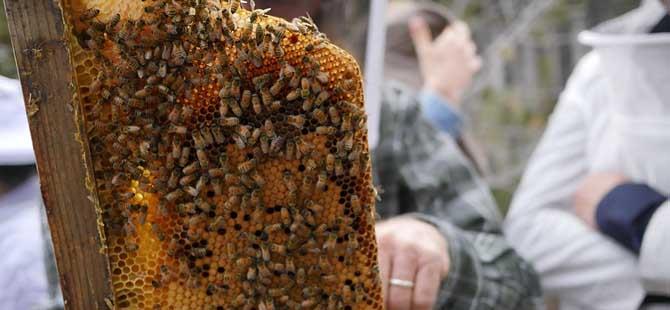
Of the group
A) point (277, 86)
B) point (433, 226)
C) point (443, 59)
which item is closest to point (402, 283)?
point (433, 226)

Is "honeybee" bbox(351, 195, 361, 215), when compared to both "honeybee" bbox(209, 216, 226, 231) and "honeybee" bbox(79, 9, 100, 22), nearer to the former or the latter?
"honeybee" bbox(209, 216, 226, 231)

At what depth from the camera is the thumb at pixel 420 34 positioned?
4.45 metres

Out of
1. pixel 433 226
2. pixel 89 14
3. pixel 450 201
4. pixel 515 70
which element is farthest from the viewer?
pixel 515 70

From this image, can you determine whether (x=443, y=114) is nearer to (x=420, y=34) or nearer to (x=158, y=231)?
(x=420, y=34)

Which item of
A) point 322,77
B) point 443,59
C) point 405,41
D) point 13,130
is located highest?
point 405,41

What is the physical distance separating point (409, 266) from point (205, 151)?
0.64 meters

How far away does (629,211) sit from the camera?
1982 mm

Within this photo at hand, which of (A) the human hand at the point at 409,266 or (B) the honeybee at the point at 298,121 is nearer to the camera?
(B) the honeybee at the point at 298,121

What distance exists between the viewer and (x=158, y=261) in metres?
1.15

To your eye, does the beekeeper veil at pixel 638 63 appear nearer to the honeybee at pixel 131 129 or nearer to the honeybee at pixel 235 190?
the honeybee at pixel 235 190

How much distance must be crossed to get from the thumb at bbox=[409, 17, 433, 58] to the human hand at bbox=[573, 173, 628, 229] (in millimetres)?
2320

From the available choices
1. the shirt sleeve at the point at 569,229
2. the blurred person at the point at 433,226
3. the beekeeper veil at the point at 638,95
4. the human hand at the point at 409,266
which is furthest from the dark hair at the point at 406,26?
the human hand at the point at 409,266

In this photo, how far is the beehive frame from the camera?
109 centimetres

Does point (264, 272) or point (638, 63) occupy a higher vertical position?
point (638, 63)
